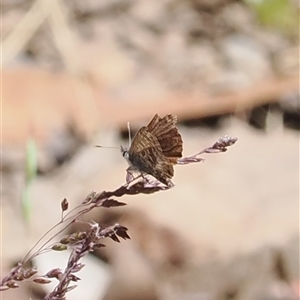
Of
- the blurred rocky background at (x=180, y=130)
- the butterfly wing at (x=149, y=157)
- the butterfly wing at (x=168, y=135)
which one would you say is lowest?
the blurred rocky background at (x=180, y=130)

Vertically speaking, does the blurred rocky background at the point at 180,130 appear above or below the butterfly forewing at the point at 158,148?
below

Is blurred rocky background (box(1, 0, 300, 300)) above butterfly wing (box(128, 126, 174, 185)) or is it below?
below

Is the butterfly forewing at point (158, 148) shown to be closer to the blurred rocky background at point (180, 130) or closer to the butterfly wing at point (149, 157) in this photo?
the butterfly wing at point (149, 157)

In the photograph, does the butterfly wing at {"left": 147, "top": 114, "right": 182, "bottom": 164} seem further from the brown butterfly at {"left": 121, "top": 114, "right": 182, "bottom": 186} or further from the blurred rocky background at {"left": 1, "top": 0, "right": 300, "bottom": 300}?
the blurred rocky background at {"left": 1, "top": 0, "right": 300, "bottom": 300}

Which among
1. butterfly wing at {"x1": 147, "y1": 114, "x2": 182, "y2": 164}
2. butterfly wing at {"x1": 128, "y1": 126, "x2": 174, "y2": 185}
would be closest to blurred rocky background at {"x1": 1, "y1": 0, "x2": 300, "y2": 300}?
butterfly wing at {"x1": 128, "y1": 126, "x2": 174, "y2": 185}

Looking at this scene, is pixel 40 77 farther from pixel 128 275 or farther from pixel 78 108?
pixel 128 275

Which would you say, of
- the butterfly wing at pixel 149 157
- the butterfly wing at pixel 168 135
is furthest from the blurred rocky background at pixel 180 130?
the butterfly wing at pixel 168 135

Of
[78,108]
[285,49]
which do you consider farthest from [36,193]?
[285,49]
